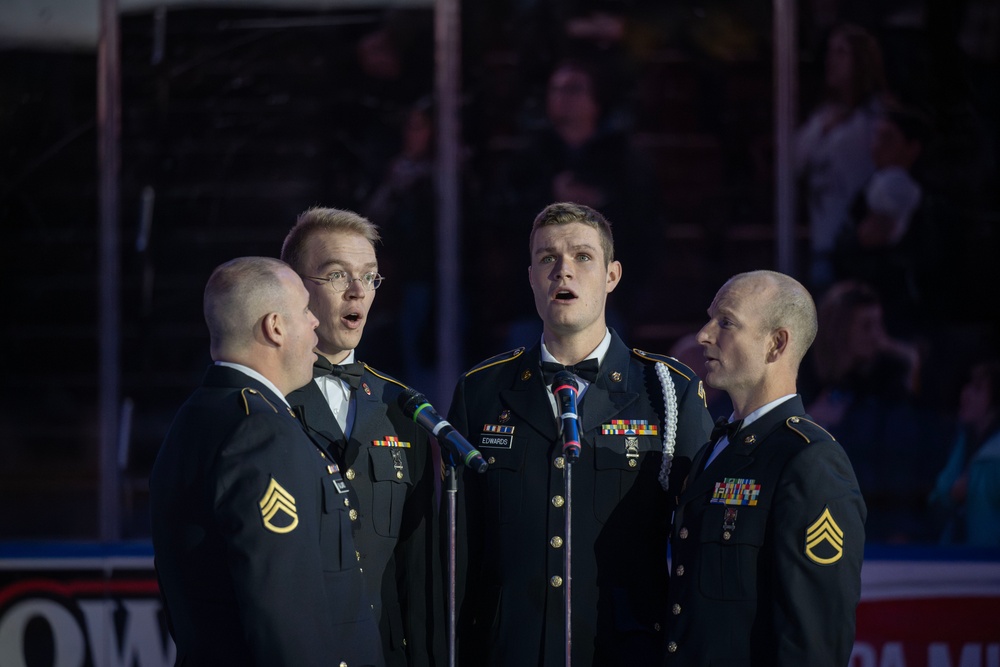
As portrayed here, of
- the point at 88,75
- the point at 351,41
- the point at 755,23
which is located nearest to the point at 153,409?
the point at 88,75

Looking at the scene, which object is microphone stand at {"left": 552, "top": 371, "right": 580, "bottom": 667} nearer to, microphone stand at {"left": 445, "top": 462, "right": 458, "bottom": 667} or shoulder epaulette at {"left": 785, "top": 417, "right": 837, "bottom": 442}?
microphone stand at {"left": 445, "top": 462, "right": 458, "bottom": 667}

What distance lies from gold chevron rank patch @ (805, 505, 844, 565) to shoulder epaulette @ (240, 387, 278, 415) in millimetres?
1150

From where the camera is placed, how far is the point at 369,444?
2.99 m

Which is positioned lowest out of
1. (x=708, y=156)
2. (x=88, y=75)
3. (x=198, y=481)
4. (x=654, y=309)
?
(x=198, y=481)

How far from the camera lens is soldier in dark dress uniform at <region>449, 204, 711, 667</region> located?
281 centimetres

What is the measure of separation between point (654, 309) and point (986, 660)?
1938 millimetres

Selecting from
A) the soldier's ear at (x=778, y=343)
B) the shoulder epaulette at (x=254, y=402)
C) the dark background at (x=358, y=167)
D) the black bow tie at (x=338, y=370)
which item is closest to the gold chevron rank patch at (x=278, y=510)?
the shoulder epaulette at (x=254, y=402)

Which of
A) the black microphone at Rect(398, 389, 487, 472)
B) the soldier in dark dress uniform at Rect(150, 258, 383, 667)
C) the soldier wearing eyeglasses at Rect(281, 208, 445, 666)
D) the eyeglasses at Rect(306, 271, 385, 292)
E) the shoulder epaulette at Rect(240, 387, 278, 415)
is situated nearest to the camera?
the soldier in dark dress uniform at Rect(150, 258, 383, 667)

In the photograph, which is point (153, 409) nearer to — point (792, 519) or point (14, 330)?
point (14, 330)

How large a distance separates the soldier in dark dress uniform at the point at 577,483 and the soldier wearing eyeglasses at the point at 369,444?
0.13 meters

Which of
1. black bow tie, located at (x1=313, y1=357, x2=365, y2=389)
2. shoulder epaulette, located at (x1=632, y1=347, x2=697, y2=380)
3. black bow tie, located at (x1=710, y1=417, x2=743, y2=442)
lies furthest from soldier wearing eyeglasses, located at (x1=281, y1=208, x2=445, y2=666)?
black bow tie, located at (x1=710, y1=417, x2=743, y2=442)

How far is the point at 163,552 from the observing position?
245 cm

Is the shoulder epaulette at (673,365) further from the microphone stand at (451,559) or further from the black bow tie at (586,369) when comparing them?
the microphone stand at (451,559)

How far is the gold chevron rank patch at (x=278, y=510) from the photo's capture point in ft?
7.57
